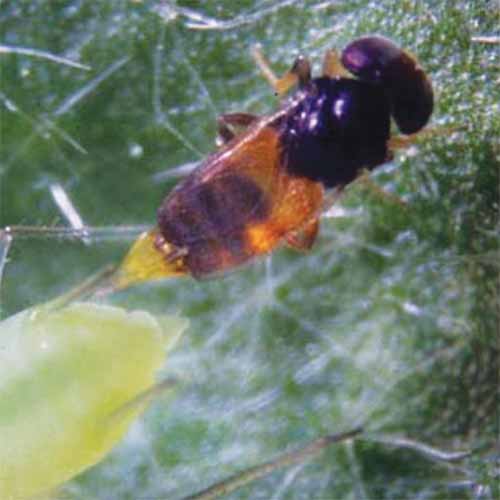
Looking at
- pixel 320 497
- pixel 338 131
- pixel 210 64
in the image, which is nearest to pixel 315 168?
pixel 338 131

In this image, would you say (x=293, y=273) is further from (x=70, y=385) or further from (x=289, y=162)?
(x=70, y=385)

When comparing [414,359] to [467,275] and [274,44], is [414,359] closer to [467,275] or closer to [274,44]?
[467,275]

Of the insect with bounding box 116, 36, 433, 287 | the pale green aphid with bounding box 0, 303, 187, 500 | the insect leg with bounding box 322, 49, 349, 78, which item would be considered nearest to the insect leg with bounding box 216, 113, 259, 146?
the insect with bounding box 116, 36, 433, 287

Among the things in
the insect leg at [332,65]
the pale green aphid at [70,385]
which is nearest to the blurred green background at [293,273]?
the insect leg at [332,65]

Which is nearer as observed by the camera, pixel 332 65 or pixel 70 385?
pixel 70 385

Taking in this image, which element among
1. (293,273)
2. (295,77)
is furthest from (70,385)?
(295,77)

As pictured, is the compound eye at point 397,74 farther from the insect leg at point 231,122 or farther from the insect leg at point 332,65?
the insect leg at point 231,122
